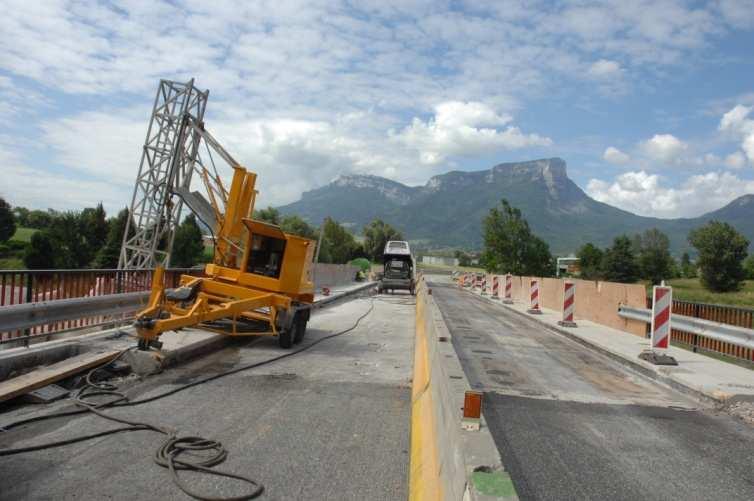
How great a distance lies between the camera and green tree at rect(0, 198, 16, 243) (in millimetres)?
65875

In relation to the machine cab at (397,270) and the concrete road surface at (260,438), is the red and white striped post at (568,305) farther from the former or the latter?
the machine cab at (397,270)

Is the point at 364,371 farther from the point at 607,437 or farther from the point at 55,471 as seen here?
the point at 55,471

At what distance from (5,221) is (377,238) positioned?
71.1 metres

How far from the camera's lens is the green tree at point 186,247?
49875 mm

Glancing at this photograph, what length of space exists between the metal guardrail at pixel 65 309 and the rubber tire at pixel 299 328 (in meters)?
2.88

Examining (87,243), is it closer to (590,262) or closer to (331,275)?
(331,275)

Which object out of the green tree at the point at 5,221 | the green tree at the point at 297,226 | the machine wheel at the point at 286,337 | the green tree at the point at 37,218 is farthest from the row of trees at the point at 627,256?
the green tree at the point at 37,218

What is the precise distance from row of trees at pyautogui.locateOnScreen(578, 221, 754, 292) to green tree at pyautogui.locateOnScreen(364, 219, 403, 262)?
39.5 metres

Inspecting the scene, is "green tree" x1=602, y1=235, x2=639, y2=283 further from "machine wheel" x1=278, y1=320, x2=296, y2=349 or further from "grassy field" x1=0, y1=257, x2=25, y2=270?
"machine wheel" x1=278, y1=320, x2=296, y2=349

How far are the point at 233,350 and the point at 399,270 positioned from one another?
1059 inches

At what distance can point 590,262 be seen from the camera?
121750 mm

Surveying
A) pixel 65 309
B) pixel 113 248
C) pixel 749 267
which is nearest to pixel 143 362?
pixel 65 309

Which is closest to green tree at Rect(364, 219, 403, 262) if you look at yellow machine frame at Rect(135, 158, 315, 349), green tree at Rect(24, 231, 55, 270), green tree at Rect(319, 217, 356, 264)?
green tree at Rect(319, 217, 356, 264)

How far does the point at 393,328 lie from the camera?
15.9m
